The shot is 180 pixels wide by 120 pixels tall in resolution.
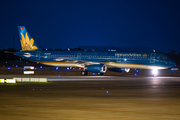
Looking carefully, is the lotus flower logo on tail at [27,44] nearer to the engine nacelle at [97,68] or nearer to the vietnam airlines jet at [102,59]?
the vietnam airlines jet at [102,59]

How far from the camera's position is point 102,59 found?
154ft

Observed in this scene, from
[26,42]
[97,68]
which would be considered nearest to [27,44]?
[26,42]

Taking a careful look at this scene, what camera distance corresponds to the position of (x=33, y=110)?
14867 mm

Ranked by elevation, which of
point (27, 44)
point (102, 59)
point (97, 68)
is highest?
point (27, 44)

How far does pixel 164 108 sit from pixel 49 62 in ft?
117

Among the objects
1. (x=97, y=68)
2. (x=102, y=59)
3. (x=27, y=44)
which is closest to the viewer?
(x=97, y=68)

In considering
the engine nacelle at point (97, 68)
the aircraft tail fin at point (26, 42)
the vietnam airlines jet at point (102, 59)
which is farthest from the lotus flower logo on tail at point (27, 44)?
the engine nacelle at point (97, 68)

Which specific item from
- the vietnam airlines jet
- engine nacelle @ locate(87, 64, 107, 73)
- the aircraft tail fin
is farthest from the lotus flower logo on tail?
engine nacelle @ locate(87, 64, 107, 73)

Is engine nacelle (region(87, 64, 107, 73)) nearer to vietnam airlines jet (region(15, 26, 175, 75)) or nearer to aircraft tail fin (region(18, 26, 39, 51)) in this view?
vietnam airlines jet (region(15, 26, 175, 75))

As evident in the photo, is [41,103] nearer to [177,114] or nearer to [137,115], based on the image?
[137,115]

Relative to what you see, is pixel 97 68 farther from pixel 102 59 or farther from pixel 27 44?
pixel 27 44

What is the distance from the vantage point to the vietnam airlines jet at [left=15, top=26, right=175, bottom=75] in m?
45.3

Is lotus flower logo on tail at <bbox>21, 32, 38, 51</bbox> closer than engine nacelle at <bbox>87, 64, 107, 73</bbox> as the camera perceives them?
No

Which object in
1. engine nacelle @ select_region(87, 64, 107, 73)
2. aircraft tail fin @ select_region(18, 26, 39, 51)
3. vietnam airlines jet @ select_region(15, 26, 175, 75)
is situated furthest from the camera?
aircraft tail fin @ select_region(18, 26, 39, 51)
